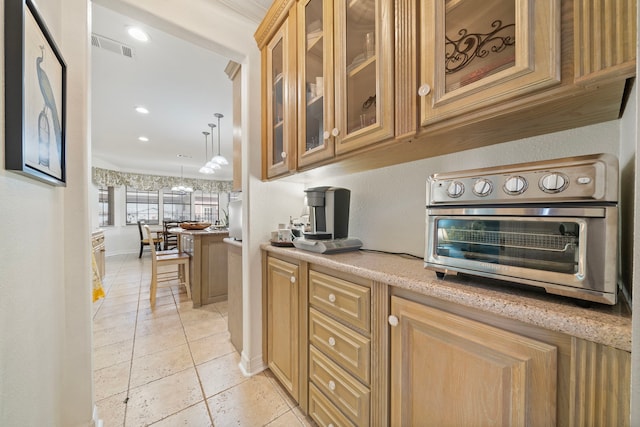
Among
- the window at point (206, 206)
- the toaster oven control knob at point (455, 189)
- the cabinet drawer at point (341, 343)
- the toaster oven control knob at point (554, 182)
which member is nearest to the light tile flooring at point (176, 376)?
the cabinet drawer at point (341, 343)

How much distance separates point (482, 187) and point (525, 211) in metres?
0.11

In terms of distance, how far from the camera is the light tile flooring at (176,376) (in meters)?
1.27

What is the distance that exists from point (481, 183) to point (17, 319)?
1336 millimetres

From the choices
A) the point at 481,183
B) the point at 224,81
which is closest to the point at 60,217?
the point at 481,183

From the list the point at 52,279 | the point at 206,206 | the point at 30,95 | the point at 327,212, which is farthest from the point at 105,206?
the point at 327,212

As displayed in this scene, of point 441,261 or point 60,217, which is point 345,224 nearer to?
point 441,261

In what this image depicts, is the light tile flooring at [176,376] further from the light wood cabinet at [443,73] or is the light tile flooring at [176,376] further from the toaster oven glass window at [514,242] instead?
the light wood cabinet at [443,73]

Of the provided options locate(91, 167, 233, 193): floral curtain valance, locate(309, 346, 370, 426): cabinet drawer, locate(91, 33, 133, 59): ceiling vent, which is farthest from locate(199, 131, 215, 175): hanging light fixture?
locate(309, 346, 370, 426): cabinet drawer

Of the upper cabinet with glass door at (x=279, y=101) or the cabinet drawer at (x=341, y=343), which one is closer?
the cabinet drawer at (x=341, y=343)

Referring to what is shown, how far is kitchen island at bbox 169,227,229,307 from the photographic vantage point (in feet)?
9.21

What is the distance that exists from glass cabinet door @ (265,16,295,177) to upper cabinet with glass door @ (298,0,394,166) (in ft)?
0.41

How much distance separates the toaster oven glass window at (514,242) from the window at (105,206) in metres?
8.03

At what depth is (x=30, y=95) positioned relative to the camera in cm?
67

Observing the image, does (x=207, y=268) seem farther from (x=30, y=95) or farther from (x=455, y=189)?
(x=455, y=189)
